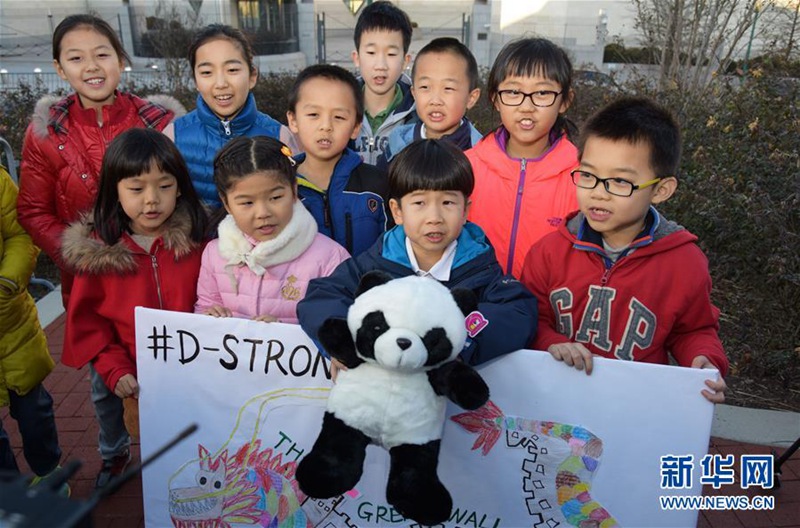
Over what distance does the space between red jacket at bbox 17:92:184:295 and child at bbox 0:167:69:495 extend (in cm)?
20

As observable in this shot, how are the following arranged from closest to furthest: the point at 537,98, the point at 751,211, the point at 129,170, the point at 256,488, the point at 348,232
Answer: the point at 256,488 → the point at 129,170 → the point at 537,98 → the point at 348,232 → the point at 751,211

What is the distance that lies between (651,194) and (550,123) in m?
0.75

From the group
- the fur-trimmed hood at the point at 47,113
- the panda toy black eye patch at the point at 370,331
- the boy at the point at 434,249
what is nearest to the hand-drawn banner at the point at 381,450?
the boy at the point at 434,249

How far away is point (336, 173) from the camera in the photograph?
313 centimetres

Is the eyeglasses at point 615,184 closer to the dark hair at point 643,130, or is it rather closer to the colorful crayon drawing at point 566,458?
the dark hair at point 643,130

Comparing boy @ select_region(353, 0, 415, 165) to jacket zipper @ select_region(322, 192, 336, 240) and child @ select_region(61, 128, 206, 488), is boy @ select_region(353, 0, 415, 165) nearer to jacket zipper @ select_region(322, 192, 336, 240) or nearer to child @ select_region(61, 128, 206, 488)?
jacket zipper @ select_region(322, 192, 336, 240)

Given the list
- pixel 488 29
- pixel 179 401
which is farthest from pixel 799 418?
pixel 488 29

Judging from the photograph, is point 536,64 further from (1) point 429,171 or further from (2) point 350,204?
(2) point 350,204

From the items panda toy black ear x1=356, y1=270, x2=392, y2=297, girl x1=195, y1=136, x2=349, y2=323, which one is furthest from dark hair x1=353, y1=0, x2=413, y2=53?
panda toy black ear x1=356, y1=270, x2=392, y2=297

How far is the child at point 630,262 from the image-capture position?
2.40m

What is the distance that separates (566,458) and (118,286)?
199 centimetres

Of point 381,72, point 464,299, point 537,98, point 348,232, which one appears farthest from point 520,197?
point 381,72

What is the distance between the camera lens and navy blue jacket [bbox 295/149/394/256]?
308 centimetres

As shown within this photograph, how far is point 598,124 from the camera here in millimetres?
2555
